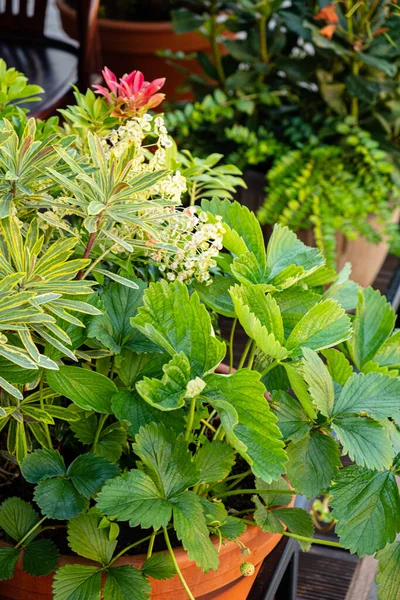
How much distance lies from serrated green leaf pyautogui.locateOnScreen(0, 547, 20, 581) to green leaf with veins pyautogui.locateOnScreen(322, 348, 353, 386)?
13.3 inches

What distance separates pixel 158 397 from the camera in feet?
2.14

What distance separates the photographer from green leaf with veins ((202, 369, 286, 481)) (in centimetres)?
64

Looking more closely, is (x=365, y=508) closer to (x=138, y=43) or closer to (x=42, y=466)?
(x=42, y=466)

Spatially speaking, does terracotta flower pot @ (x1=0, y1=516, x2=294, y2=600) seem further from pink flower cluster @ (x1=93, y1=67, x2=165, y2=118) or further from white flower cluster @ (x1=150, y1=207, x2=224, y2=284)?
pink flower cluster @ (x1=93, y1=67, x2=165, y2=118)

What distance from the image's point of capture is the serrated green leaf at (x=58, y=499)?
70cm

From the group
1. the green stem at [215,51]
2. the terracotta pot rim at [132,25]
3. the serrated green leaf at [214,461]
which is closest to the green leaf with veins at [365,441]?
the serrated green leaf at [214,461]

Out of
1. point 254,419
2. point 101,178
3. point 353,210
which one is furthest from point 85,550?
point 353,210

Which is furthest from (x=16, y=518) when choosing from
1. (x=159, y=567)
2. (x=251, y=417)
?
(x=251, y=417)

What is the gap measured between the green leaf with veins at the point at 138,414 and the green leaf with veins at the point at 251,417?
59mm

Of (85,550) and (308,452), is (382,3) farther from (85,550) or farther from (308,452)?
(85,550)

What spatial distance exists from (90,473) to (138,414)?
0.08 metres

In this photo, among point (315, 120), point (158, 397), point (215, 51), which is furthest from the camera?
point (215, 51)

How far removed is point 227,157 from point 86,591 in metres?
1.42

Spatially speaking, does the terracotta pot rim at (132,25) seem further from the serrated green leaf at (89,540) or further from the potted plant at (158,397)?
the serrated green leaf at (89,540)
